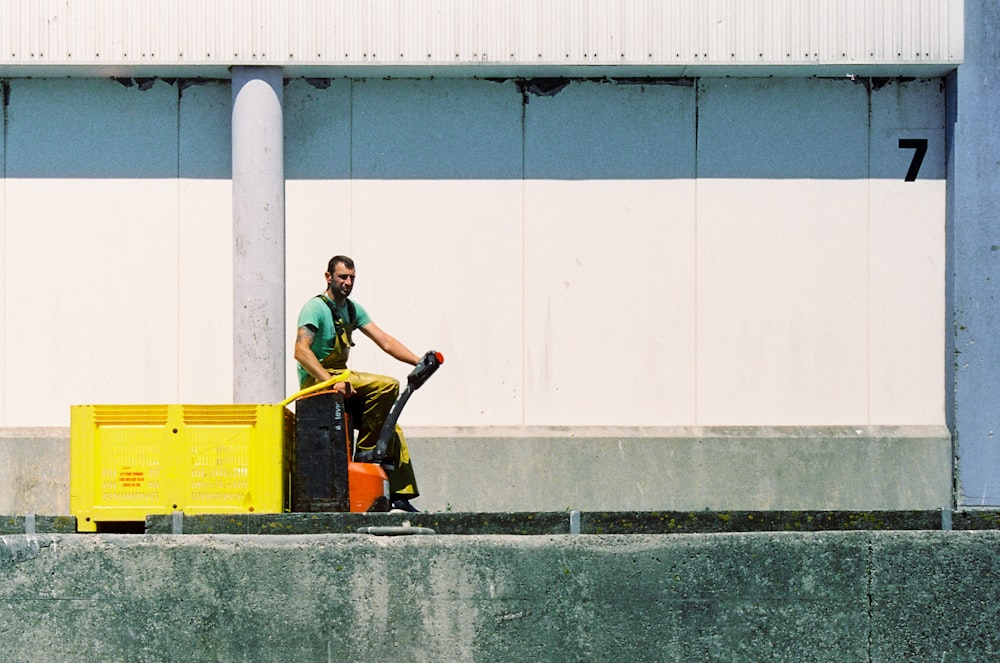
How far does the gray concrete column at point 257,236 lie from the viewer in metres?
12.4

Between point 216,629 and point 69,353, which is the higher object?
point 69,353

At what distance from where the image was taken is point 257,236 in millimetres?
12477

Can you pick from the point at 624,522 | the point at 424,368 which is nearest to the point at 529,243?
the point at 424,368

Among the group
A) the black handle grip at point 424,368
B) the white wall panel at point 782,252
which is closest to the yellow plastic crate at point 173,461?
the black handle grip at point 424,368

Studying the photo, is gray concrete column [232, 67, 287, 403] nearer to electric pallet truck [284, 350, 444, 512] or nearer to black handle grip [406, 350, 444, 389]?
A: black handle grip [406, 350, 444, 389]

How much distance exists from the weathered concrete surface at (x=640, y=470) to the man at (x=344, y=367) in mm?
3089

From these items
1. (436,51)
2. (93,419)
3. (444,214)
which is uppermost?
(436,51)

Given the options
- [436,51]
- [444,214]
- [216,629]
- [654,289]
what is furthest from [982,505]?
[216,629]

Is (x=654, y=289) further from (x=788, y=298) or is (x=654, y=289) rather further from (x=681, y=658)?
(x=681, y=658)

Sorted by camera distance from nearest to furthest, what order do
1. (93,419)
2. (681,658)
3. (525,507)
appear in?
(681,658)
(93,419)
(525,507)

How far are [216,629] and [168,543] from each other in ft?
1.27

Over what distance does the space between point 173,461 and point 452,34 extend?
5.83 m

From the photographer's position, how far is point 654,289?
41.5 ft

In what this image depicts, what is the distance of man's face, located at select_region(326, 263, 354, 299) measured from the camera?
9102mm
